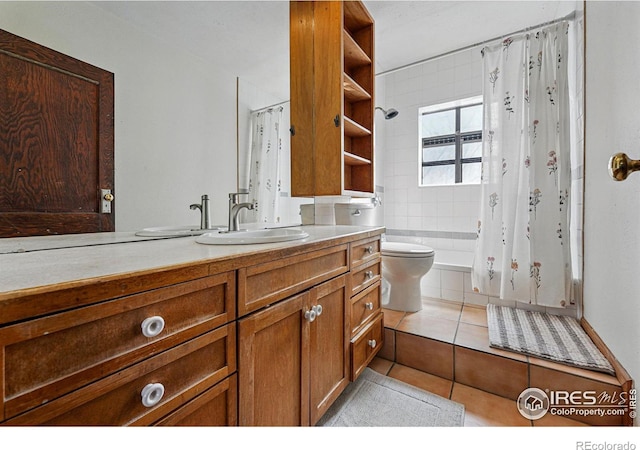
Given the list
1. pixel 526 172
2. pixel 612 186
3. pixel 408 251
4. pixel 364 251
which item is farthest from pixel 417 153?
pixel 364 251

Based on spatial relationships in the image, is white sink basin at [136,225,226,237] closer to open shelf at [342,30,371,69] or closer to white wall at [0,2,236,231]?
white wall at [0,2,236,231]

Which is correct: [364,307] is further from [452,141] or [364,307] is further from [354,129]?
[452,141]

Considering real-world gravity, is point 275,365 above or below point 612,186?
below

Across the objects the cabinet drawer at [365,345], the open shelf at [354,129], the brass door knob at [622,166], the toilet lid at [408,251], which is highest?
the open shelf at [354,129]

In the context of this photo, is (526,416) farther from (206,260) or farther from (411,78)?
(411,78)

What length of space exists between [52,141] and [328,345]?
1100 mm

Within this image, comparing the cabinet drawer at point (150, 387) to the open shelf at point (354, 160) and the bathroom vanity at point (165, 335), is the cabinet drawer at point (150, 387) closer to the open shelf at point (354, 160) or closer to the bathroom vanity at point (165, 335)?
the bathroom vanity at point (165, 335)

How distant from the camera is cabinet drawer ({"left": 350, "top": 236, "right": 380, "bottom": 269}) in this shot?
4.33ft

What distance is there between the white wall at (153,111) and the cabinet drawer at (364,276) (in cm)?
67

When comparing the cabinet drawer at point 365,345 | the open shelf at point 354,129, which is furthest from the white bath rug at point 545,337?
the open shelf at point 354,129

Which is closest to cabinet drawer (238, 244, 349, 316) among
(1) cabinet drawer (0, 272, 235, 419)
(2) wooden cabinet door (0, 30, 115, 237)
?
(1) cabinet drawer (0, 272, 235, 419)

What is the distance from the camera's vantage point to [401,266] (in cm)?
192

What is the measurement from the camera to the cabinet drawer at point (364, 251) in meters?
1.32

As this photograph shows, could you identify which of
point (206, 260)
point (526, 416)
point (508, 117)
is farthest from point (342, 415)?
point (508, 117)
